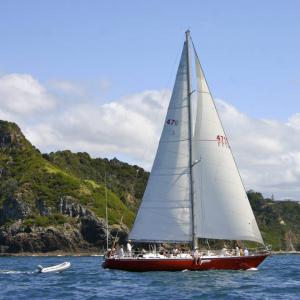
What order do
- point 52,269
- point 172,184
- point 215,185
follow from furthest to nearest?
1. point 52,269
2. point 172,184
3. point 215,185

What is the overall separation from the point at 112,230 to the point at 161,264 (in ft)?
353

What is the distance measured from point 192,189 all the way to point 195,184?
0.57 m

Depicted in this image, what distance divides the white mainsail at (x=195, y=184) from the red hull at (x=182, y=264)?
6.68ft

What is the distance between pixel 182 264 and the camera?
60969 millimetres

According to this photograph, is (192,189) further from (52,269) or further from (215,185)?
(52,269)

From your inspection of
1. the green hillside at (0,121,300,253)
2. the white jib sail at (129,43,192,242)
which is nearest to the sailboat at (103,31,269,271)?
the white jib sail at (129,43,192,242)

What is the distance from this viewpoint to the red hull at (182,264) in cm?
6106

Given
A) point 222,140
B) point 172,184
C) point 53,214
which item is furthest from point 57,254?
point 222,140

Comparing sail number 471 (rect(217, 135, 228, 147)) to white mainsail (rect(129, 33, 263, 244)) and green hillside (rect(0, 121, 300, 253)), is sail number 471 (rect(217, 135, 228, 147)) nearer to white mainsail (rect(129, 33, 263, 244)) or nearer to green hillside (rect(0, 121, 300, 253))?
white mainsail (rect(129, 33, 263, 244))

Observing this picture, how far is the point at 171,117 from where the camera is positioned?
63594mm

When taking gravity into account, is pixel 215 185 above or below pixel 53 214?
below

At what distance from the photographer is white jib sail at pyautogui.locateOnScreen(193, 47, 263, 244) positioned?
6194 centimetres

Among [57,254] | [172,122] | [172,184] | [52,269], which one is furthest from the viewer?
[57,254]

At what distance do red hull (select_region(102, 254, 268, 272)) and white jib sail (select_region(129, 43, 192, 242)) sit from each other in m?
2.15
